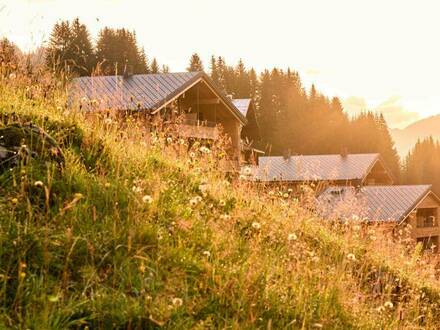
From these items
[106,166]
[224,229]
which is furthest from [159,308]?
[106,166]

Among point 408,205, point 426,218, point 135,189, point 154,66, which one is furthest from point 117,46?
point 135,189

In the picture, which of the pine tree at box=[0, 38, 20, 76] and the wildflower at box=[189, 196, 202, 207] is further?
the pine tree at box=[0, 38, 20, 76]

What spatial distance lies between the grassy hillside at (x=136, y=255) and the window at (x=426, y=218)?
44366 millimetres

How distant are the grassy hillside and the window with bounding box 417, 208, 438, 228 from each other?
4437cm

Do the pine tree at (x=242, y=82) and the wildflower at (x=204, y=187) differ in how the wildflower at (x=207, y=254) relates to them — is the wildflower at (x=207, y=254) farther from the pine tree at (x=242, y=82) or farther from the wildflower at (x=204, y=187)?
the pine tree at (x=242, y=82)

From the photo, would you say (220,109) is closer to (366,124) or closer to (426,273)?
(426,273)

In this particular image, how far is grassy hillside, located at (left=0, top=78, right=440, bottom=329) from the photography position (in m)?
3.65

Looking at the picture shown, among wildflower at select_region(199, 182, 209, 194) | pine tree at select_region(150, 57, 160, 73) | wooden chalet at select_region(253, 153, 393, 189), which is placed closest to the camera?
wildflower at select_region(199, 182, 209, 194)

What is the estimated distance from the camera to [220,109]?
3123 centimetres

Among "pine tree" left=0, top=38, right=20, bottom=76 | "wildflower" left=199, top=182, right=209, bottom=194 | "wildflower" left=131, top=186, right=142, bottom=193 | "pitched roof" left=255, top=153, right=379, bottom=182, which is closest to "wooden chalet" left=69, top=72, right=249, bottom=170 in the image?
"pine tree" left=0, top=38, right=20, bottom=76

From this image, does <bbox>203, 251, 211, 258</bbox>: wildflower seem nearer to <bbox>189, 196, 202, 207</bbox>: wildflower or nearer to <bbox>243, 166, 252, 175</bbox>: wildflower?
<bbox>189, 196, 202, 207</bbox>: wildflower

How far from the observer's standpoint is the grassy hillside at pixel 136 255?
144 inches

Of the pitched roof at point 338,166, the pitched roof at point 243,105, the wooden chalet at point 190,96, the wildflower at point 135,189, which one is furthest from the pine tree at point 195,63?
the wildflower at point 135,189

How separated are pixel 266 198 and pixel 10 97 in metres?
3.77
